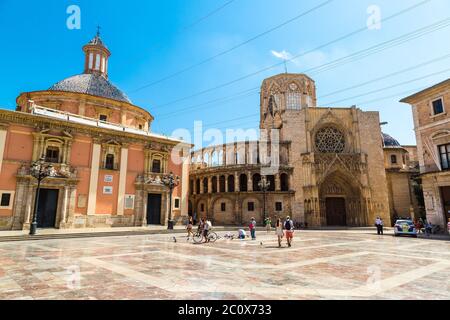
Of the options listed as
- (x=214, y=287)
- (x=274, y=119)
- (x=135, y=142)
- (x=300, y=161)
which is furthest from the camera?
(x=274, y=119)

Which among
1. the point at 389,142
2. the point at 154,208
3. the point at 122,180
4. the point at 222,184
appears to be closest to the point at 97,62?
the point at 122,180

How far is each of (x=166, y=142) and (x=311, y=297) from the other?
24117mm

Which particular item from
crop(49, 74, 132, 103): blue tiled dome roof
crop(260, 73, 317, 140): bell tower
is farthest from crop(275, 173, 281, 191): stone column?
crop(49, 74, 132, 103): blue tiled dome roof

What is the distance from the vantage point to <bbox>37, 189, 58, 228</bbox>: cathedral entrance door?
2042 cm

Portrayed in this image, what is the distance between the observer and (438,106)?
20.8 m

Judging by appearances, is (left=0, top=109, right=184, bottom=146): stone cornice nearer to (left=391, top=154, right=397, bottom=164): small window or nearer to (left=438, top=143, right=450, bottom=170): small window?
(left=438, top=143, right=450, bottom=170): small window

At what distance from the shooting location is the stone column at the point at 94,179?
72.0 feet

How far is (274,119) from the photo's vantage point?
42062 millimetres

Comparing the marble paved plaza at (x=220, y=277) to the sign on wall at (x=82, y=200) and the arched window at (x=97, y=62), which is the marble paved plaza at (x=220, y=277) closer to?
the sign on wall at (x=82, y=200)

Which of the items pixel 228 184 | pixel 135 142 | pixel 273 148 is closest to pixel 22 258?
pixel 135 142

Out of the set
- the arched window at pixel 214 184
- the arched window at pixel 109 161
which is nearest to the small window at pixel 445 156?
the arched window at pixel 214 184

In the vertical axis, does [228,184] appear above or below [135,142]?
below

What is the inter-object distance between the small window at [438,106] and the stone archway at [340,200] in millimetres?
12262
